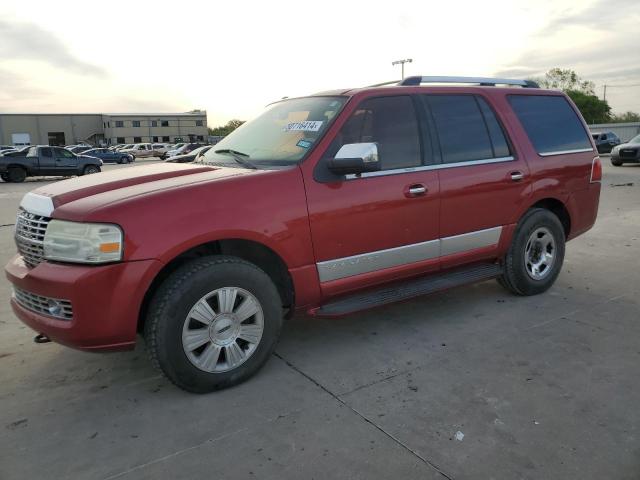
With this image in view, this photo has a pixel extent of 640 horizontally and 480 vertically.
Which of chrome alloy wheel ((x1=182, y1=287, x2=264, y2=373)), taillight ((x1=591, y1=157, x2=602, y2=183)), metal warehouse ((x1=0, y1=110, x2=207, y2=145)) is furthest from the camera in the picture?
metal warehouse ((x1=0, y1=110, x2=207, y2=145))

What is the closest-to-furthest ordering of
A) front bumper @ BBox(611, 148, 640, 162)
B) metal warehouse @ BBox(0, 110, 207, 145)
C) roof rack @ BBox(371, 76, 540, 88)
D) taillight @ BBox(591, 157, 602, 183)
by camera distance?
roof rack @ BBox(371, 76, 540, 88) < taillight @ BBox(591, 157, 602, 183) < front bumper @ BBox(611, 148, 640, 162) < metal warehouse @ BBox(0, 110, 207, 145)

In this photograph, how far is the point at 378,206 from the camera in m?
3.73

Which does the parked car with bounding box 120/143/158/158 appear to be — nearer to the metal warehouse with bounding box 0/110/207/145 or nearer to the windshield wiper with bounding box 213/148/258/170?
the metal warehouse with bounding box 0/110/207/145

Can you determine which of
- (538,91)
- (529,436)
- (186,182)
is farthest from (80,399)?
(538,91)

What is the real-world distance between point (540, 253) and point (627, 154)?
63.9ft

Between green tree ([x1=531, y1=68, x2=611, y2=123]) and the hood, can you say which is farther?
green tree ([x1=531, y1=68, x2=611, y2=123])

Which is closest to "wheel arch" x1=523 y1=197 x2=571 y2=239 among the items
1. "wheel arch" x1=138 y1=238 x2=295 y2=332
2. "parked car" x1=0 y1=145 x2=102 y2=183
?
"wheel arch" x1=138 y1=238 x2=295 y2=332

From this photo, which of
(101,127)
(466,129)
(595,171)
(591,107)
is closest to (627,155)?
(595,171)

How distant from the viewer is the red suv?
296 cm

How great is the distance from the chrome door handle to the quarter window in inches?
14.6

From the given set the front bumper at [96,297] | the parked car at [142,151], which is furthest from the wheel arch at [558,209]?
the parked car at [142,151]

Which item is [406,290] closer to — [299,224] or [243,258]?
[299,224]

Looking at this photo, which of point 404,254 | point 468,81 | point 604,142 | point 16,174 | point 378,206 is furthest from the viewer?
point 604,142

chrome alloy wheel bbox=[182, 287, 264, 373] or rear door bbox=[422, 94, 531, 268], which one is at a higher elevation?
rear door bbox=[422, 94, 531, 268]
